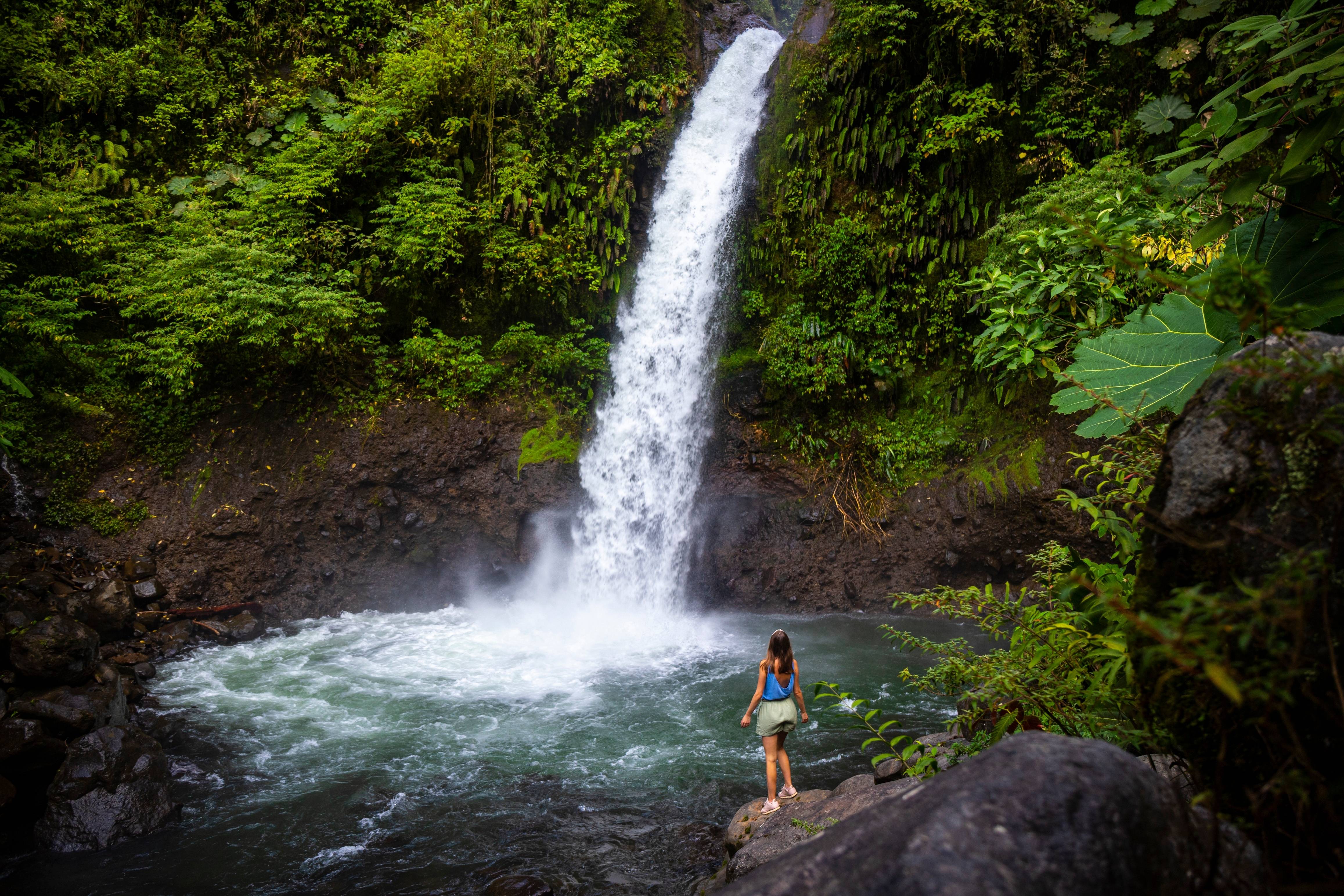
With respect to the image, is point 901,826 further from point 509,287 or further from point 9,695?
point 509,287

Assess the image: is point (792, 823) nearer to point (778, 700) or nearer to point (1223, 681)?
point (778, 700)

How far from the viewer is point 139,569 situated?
9.69 meters

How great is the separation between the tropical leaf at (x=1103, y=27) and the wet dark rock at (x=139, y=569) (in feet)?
49.6

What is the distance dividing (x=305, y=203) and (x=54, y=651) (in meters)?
7.54

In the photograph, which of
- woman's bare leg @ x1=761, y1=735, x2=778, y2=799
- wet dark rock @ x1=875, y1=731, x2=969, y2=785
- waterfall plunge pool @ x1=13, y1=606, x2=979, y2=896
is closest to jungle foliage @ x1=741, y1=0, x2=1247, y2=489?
waterfall plunge pool @ x1=13, y1=606, x2=979, y2=896

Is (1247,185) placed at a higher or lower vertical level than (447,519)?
higher

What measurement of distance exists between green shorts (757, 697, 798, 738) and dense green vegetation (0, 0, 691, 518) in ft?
24.8

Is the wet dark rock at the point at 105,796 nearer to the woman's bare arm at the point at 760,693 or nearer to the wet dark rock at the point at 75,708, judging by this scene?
the wet dark rock at the point at 75,708

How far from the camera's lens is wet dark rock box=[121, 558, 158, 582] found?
378 inches

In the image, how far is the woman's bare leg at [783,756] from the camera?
5.07 metres

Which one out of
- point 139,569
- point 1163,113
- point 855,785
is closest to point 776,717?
point 855,785

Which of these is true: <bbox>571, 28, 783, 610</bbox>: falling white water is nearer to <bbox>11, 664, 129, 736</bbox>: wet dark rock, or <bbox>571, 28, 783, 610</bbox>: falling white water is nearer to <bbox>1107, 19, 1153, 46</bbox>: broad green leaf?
<bbox>1107, 19, 1153, 46</bbox>: broad green leaf

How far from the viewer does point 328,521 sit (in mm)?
10773

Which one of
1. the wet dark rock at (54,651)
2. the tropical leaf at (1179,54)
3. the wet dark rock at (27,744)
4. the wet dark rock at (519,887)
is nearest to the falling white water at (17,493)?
the wet dark rock at (54,651)
